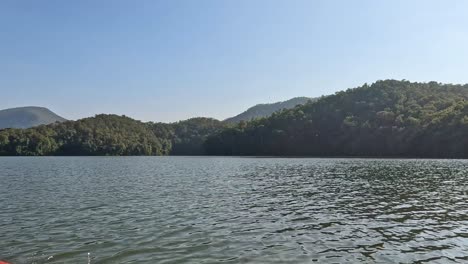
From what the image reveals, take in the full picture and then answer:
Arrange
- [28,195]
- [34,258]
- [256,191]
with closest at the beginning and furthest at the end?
1. [34,258]
2. [28,195]
3. [256,191]

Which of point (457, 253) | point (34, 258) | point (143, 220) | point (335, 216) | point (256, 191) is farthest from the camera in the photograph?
point (256, 191)

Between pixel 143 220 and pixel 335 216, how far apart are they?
13365mm

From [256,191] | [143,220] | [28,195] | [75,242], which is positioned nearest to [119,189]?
[28,195]

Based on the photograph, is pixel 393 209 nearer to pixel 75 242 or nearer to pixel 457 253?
pixel 457 253

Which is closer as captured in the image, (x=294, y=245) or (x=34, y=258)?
(x=34, y=258)

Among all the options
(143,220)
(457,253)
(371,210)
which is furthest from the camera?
(371,210)

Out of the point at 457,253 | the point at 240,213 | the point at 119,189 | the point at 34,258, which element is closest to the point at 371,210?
the point at 240,213

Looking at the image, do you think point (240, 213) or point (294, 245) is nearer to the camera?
point (294, 245)

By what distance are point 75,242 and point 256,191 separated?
88.1ft

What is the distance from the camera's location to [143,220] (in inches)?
1056

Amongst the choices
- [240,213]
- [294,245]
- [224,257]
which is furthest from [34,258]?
[240,213]

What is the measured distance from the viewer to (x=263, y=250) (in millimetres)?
19406

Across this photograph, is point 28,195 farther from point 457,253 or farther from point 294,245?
point 457,253

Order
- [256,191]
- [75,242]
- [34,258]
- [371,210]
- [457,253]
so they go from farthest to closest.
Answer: [256,191] → [371,210] → [75,242] → [457,253] → [34,258]
